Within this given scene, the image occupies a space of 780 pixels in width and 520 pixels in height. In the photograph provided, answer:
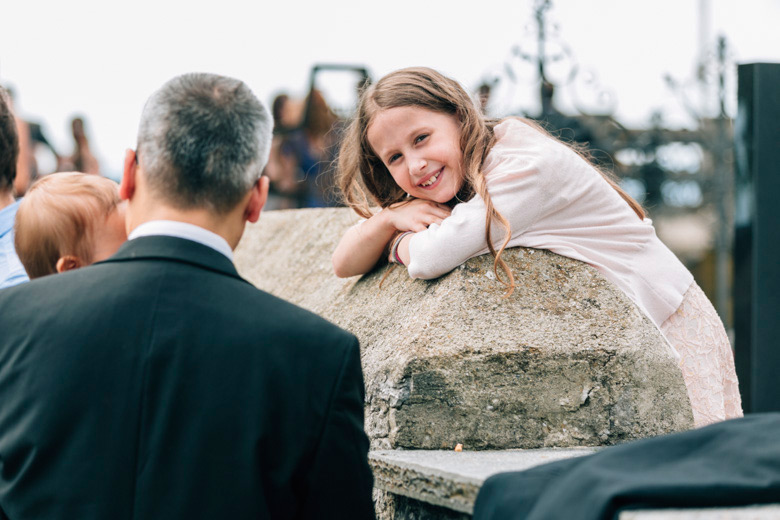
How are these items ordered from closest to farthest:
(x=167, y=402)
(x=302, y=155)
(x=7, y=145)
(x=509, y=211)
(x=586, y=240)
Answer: (x=167, y=402) → (x=509, y=211) → (x=586, y=240) → (x=7, y=145) → (x=302, y=155)

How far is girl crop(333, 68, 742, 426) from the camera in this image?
8.16 ft

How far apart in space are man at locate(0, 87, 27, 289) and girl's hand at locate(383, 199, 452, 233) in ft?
4.25

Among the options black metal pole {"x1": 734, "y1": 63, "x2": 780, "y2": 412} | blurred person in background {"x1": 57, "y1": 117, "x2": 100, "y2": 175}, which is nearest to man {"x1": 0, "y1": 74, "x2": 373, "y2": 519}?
black metal pole {"x1": 734, "y1": 63, "x2": 780, "y2": 412}

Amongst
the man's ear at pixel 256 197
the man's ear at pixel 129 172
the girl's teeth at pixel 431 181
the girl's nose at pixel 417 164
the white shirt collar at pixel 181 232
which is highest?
the man's ear at pixel 129 172

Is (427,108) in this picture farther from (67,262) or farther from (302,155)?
(302,155)

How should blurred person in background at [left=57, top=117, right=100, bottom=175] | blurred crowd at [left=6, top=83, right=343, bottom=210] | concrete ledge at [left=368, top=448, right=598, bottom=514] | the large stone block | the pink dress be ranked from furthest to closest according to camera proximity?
1. blurred person in background at [left=57, top=117, right=100, bottom=175]
2. blurred crowd at [left=6, top=83, right=343, bottom=210]
3. the pink dress
4. the large stone block
5. concrete ledge at [left=368, top=448, right=598, bottom=514]

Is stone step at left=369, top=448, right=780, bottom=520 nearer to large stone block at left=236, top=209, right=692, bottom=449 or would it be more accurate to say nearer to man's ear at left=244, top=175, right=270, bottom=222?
large stone block at left=236, top=209, right=692, bottom=449

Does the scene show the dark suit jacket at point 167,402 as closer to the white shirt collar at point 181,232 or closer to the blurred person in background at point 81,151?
the white shirt collar at point 181,232

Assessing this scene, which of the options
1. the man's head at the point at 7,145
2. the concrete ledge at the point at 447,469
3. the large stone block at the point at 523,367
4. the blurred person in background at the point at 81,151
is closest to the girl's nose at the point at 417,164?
the large stone block at the point at 523,367

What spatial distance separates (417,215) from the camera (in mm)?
2746

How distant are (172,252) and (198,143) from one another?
0.74 ft

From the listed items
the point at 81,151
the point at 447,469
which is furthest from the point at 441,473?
the point at 81,151

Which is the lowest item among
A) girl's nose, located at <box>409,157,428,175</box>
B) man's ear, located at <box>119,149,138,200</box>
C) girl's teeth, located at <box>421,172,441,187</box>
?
girl's teeth, located at <box>421,172,441,187</box>

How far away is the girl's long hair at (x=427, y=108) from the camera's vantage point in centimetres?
252
